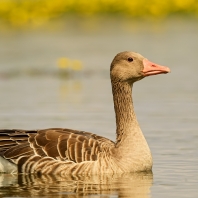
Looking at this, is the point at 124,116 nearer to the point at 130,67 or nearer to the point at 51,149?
the point at 130,67

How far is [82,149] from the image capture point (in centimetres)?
1522

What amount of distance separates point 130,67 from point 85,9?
128 ft

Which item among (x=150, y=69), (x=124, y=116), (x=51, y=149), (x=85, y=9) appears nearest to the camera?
(x=51, y=149)

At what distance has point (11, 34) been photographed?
44.2 meters

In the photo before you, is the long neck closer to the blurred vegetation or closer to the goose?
the goose

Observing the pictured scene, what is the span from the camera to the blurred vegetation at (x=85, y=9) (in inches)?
2019

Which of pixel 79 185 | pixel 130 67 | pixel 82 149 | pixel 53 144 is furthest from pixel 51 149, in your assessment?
pixel 130 67

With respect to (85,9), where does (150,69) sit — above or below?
below

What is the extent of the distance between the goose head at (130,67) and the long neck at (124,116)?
0.19 metres

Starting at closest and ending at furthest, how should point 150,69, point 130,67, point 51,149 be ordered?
point 51,149, point 150,69, point 130,67

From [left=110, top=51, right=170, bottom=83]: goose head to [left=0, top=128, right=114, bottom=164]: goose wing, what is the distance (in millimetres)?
1255

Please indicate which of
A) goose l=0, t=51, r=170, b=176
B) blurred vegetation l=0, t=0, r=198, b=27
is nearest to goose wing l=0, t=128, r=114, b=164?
goose l=0, t=51, r=170, b=176

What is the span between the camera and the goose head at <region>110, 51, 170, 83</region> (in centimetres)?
1570

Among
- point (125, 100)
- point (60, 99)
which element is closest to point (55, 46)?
point (60, 99)
